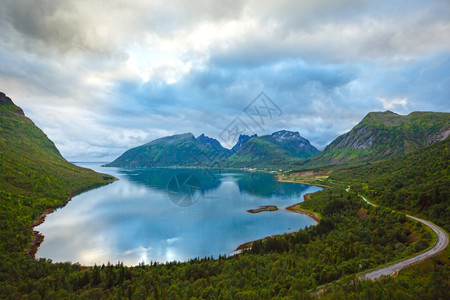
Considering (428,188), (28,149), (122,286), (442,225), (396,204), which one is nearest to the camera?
(122,286)

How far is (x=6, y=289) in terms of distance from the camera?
27.3 metres

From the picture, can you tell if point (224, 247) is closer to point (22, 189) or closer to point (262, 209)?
point (262, 209)

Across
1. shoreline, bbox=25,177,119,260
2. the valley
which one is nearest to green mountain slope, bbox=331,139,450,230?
the valley

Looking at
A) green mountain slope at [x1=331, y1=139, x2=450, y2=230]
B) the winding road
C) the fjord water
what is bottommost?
the fjord water

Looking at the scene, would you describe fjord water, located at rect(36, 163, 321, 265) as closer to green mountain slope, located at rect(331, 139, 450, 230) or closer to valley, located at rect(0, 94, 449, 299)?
valley, located at rect(0, 94, 449, 299)

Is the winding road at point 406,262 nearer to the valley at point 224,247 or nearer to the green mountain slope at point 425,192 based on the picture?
the valley at point 224,247

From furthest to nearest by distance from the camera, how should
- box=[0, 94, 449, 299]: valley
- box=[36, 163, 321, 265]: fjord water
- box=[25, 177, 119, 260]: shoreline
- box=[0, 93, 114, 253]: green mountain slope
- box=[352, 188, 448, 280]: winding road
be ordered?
box=[0, 93, 114, 253]: green mountain slope, box=[36, 163, 321, 265]: fjord water, box=[25, 177, 119, 260]: shoreline, box=[0, 94, 449, 299]: valley, box=[352, 188, 448, 280]: winding road

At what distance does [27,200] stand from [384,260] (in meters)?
93.8

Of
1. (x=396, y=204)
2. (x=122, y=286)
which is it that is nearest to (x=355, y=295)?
(x=122, y=286)

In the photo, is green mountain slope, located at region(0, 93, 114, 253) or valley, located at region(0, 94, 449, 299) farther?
green mountain slope, located at region(0, 93, 114, 253)

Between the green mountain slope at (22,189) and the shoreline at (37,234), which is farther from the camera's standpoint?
the green mountain slope at (22,189)

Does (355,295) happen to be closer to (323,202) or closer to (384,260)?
(384,260)

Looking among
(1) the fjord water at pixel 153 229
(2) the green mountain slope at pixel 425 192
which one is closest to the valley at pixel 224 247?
(2) the green mountain slope at pixel 425 192

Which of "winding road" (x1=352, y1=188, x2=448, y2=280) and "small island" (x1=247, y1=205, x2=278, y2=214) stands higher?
"winding road" (x1=352, y1=188, x2=448, y2=280)
